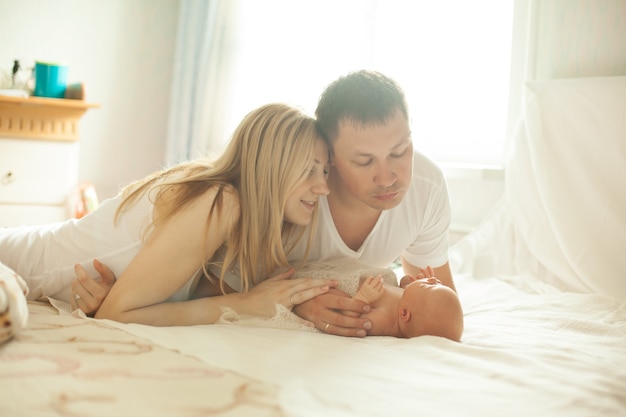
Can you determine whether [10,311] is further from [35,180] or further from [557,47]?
[557,47]

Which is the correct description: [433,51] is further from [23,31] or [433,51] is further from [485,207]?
[23,31]

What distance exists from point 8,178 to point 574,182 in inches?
87.0

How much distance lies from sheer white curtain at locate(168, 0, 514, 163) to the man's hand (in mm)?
1091

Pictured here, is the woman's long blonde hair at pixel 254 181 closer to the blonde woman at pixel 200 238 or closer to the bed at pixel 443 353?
the blonde woman at pixel 200 238

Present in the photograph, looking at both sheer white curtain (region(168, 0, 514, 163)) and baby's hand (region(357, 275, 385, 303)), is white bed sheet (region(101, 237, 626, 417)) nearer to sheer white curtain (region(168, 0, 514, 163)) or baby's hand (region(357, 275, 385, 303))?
baby's hand (region(357, 275, 385, 303))

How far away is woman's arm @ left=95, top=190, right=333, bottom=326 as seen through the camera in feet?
4.65

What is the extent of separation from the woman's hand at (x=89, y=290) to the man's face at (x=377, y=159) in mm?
655

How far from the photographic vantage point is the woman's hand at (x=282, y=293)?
149cm

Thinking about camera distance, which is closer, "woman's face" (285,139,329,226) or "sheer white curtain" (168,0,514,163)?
"woman's face" (285,139,329,226)

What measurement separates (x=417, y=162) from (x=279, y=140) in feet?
1.80

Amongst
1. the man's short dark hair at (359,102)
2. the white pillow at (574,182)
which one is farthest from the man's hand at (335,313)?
the white pillow at (574,182)

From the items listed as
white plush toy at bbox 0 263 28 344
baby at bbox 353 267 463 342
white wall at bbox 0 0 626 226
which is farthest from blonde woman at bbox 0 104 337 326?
white wall at bbox 0 0 626 226

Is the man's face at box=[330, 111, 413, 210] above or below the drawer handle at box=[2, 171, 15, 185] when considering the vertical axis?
above

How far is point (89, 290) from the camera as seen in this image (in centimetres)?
149
